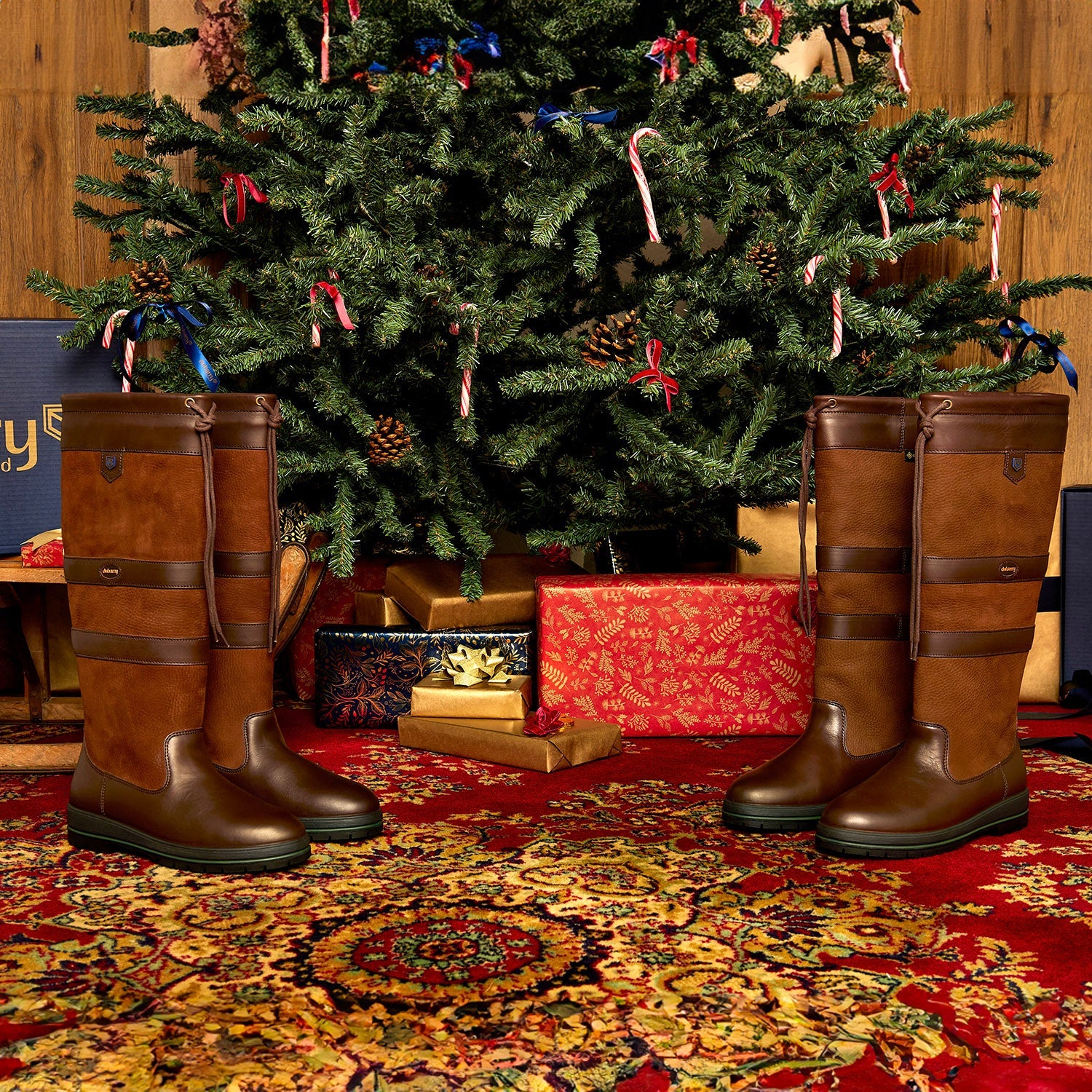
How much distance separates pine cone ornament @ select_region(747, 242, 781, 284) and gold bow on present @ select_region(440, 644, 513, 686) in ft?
3.12

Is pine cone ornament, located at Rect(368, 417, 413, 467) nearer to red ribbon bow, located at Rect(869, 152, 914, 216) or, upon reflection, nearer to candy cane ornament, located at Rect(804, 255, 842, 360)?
candy cane ornament, located at Rect(804, 255, 842, 360)

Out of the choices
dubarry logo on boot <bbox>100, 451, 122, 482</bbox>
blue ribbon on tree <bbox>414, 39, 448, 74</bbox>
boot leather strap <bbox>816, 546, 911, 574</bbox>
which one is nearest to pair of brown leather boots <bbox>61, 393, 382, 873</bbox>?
dubarry logo on boot <bbox>100, 451, 122, 482</bbox>

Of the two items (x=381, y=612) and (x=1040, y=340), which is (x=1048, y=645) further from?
(x=381, y=612)

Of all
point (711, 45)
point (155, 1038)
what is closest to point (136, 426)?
point (155, 1038)

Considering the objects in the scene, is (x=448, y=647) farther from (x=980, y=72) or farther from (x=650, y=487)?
(x=980, y=72)

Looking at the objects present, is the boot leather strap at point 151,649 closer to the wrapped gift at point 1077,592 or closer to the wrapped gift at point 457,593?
the wrapped gift at point 457,593

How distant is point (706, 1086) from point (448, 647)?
143 cm

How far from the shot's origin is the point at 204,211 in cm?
240

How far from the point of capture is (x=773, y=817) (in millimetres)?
1584

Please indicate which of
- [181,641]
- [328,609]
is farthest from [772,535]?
[181,641]

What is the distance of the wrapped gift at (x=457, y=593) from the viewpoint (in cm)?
230

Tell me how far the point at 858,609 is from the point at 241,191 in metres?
1.53

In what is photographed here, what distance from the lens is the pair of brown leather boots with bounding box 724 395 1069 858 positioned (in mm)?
1501

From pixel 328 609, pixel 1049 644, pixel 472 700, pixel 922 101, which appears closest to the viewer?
pixel 472 700
